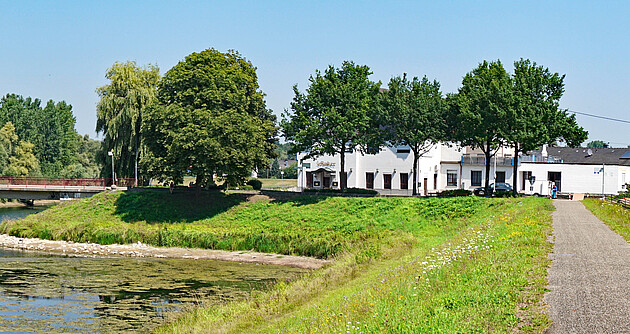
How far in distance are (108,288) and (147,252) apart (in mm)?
12458

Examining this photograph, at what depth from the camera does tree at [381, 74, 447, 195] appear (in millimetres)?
60562

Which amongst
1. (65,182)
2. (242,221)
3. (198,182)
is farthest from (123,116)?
(242,221)

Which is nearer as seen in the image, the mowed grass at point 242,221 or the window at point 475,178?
the mowed grass at point 242,221

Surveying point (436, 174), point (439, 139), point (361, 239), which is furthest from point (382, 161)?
point (361, 239)

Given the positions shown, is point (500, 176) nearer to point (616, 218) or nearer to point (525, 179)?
point (525, 179)

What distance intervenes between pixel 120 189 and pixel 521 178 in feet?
151

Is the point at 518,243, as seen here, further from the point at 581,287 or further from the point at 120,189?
the point at 120,189

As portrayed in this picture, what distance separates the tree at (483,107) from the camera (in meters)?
56.0

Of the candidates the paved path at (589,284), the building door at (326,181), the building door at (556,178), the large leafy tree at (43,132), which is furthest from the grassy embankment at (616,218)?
the large leafy tree at (43,132)

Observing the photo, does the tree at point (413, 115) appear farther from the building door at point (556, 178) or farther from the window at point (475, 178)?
the building door at point (556, 178)

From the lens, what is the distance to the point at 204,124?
175 ft

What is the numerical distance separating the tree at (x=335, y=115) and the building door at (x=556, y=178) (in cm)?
2491

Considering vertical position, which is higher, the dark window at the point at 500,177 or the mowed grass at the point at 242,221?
the dark window at the point at 500,177

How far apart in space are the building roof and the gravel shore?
4532cm
